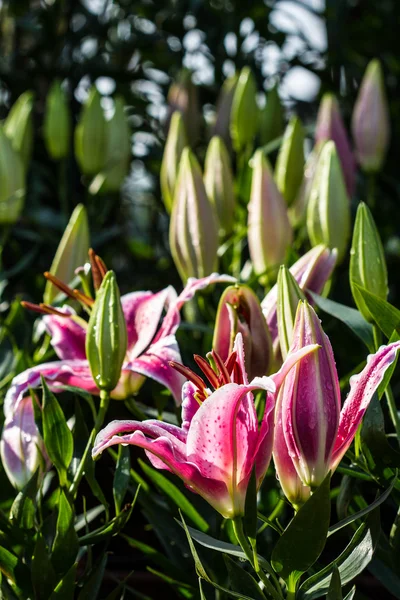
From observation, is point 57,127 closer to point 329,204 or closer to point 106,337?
point 329,204

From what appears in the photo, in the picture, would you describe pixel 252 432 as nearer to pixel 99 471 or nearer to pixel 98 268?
pixel 98 268

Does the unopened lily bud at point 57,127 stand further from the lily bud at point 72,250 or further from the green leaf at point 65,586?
the green leaf at point 65,586

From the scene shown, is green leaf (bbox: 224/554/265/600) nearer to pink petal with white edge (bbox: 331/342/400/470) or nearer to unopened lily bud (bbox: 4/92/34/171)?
pink petal with white edge (bbox: 331/342/400/470)

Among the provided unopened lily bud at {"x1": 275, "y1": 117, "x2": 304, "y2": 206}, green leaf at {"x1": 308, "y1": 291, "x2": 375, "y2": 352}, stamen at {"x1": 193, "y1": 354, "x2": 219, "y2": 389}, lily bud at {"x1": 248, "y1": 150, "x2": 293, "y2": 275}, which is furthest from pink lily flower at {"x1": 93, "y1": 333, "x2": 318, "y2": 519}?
unopened lily bud at {"x1": 275, "y1": 117, "x2": 304, "y2": 206}

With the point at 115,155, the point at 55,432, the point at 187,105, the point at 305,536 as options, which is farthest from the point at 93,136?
the point at 305,536

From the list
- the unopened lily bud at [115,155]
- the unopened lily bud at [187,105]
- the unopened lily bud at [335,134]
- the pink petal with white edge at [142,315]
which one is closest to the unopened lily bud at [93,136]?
the unopened lily bud at [115,155]

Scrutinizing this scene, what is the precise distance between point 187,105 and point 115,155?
0.40 ft

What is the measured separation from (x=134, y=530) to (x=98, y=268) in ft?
0.81

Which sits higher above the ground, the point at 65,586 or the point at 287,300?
the point at 287,300

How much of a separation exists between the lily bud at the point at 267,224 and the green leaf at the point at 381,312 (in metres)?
0.19

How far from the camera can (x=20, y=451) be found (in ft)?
1.49

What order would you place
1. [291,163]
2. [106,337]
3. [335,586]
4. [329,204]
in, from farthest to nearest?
[291,163], [329,204], [106,337], [335,586]

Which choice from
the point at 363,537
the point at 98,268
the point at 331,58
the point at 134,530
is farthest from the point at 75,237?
the point at 331,58

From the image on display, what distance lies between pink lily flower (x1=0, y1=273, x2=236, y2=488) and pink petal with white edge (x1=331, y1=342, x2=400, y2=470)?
11 cm
